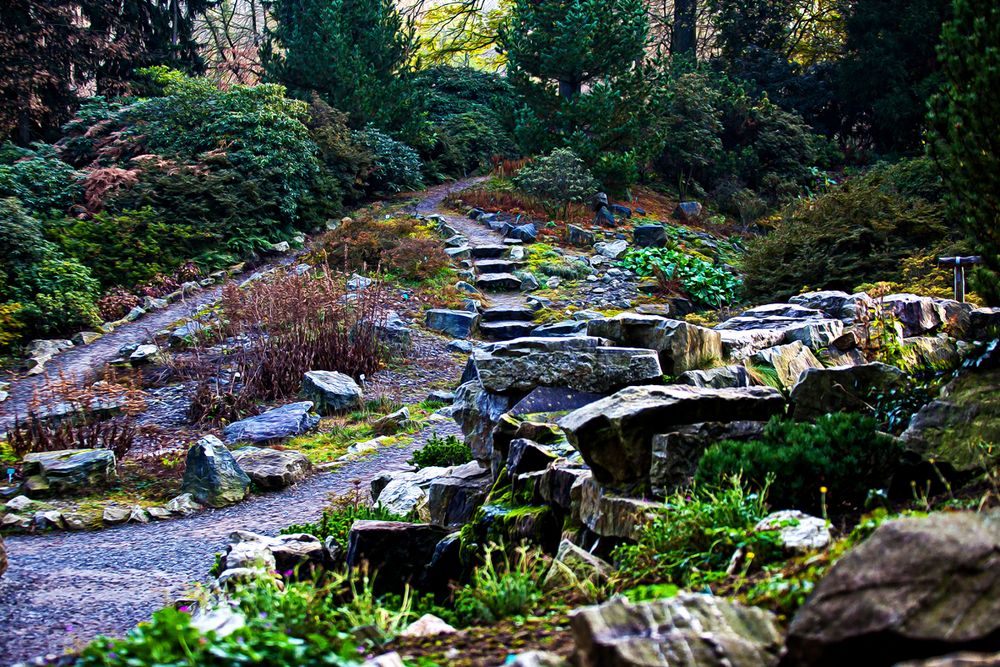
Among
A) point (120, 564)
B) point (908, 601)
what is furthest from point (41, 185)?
point (908, 601)

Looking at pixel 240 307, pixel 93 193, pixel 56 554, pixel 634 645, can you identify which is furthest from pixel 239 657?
pixel 93 193

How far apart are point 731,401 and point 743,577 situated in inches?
75.9

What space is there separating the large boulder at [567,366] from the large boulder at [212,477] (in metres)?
2.34

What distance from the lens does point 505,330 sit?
12.7 meters

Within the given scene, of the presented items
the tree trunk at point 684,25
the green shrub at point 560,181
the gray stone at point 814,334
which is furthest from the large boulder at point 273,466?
the tree trunk at point 684,25

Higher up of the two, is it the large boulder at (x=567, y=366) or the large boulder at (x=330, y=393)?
the large boulder at (x=567, y=366)

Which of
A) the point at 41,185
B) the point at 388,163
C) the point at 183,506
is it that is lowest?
the point at 183,506

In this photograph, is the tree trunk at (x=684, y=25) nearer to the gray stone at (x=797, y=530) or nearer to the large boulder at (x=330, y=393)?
the large boulder at (x=330, y=393)

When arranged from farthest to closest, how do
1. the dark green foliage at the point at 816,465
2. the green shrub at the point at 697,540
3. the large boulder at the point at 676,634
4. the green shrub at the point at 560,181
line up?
1. the green shrub at the point at 560,181
2. the dark green foliage at the point at 816,465
3. the green shrub at the point at 697,540
4. the large boulder at the point at 676,634

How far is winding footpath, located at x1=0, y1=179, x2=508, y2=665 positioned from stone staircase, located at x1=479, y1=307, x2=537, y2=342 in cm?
411

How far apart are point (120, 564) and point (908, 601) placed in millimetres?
5178

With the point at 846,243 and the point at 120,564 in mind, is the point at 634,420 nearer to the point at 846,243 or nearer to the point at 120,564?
the point at 120,564

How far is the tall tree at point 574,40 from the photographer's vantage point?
1892 centimetres

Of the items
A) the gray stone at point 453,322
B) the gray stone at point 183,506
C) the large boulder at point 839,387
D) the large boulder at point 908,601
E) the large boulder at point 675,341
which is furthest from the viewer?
the gray stone at point 453,322
